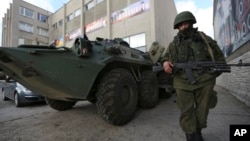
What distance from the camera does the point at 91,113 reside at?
497 centimetres

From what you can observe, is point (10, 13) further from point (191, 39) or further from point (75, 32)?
point (191, 39)

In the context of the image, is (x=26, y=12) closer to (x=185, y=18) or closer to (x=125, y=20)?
(x=125, y=20)

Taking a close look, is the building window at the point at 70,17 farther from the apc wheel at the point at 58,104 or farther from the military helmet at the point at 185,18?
the military helmet at the point at 185,18

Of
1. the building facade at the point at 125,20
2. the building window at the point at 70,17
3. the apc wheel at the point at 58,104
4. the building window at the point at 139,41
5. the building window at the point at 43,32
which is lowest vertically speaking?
the apc wheel at the point at 58,104

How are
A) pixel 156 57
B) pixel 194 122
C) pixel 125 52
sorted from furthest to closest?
pixel 156 57
pixel 125 52
pixel 194 122

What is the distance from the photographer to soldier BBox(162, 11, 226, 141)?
2654 millimetres

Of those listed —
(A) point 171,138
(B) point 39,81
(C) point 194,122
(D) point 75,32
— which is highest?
(D) point 75,32

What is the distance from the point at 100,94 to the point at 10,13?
33.5 metres

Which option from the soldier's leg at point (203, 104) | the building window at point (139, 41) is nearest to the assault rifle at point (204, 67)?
the soldier's leg at point (203, 104)

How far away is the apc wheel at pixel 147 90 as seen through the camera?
192 inches

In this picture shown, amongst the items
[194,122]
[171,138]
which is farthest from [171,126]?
[194,122]

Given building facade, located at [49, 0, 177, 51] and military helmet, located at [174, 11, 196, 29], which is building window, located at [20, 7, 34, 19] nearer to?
building facade, located at [49, 0, 177, 51]

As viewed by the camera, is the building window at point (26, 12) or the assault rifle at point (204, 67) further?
the building window at point (26, 12)

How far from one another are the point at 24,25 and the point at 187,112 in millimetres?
33563
